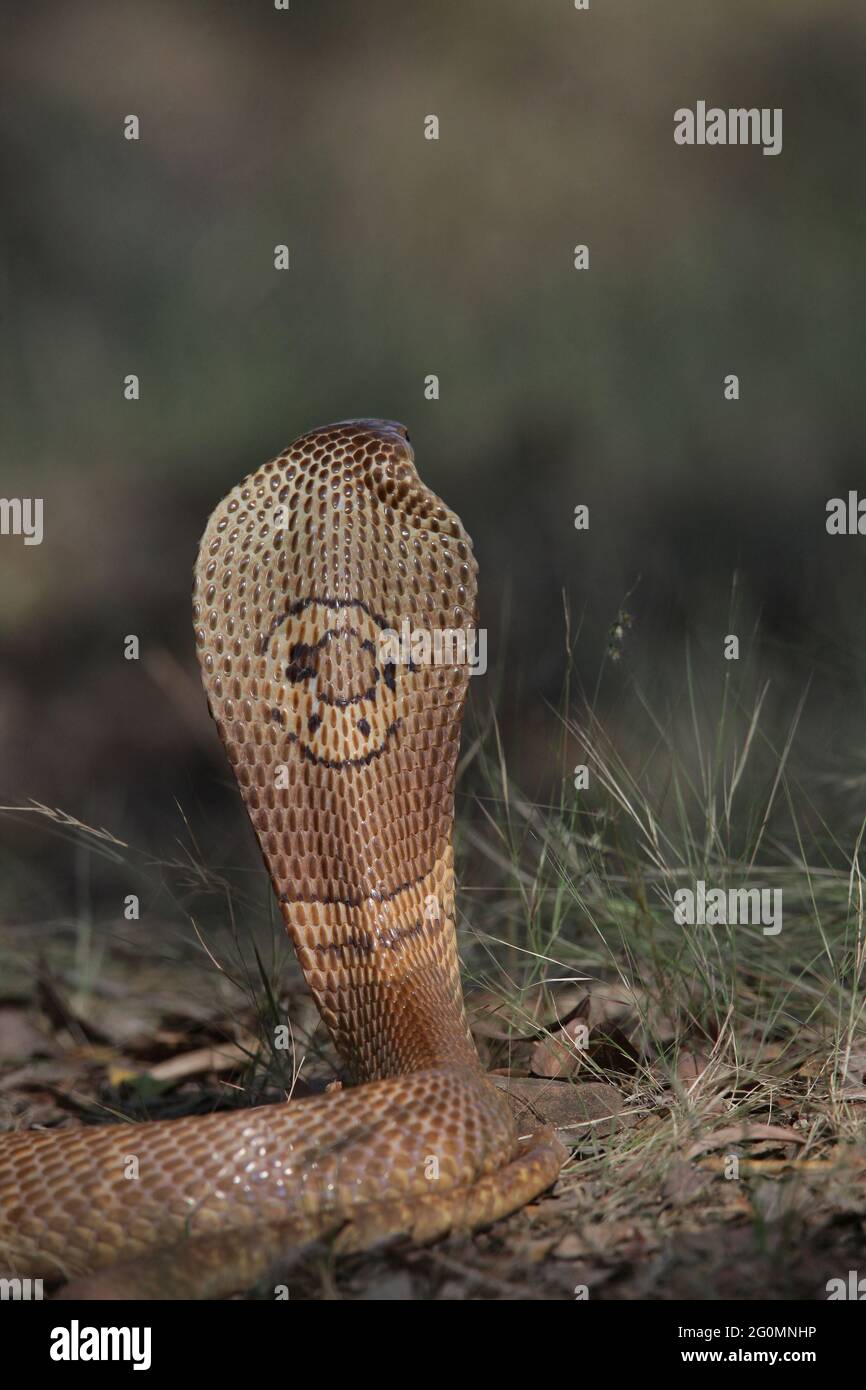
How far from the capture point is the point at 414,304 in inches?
283

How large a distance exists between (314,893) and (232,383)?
4.25 meters

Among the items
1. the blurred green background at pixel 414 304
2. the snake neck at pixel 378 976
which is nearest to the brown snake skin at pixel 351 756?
the snake neck at pixel 378 976

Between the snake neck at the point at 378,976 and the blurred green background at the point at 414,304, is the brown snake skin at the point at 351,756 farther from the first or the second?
the blurred green background at the point at 414,304

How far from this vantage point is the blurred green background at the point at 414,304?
6.36 meters

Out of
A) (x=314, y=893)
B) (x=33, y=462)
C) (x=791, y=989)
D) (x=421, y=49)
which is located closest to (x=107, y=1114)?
(x=314, y=893)

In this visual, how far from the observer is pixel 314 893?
2.98 m

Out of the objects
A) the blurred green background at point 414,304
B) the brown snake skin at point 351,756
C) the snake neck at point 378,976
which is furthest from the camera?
the blurred green background at point 414,304

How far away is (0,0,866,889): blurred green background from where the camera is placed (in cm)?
636

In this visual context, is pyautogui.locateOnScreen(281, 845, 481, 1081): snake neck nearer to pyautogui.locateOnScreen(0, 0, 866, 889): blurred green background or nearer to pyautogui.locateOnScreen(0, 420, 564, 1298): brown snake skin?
pyautogui.locateOnScreen(0, 420, 564, 1298): brown snake skin

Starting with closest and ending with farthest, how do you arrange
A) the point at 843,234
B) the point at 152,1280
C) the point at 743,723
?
the point at 152,1280
the point at 743,723
the point at 843,234

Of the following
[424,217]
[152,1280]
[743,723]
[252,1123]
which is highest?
[424,217]

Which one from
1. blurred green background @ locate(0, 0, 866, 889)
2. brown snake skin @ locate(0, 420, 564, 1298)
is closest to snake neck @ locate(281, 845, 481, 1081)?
brown snake skin @ locate(0, 420, 564, 1298)

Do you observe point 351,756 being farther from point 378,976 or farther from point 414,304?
point 414,304

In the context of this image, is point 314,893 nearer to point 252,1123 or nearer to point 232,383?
point 252,1123
